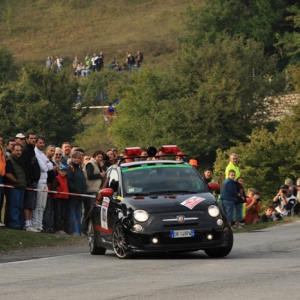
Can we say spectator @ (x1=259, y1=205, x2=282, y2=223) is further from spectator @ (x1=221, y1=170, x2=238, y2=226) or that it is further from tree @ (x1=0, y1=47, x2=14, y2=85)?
tree @ (x1=0, y1=47, x2=14, y2=85)

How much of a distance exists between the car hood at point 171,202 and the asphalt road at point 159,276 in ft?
2.59

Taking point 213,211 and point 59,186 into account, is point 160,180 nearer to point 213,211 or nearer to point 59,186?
point 213,211

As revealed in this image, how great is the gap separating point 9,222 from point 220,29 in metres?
83.9

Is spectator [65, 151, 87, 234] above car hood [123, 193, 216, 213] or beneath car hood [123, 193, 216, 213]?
beneath

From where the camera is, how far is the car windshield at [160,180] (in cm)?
1870

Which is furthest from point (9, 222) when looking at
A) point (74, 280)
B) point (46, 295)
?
point (46, 295)

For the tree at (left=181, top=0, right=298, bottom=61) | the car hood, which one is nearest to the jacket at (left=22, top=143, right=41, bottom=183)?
the car hood

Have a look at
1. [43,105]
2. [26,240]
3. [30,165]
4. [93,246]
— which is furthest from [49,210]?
[43,105]

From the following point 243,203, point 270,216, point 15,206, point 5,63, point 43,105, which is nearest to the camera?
point 15,206

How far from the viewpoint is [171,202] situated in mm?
18031

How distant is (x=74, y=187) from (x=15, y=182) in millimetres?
2150

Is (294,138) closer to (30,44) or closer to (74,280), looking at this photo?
(74,280)

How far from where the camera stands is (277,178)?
55938mm

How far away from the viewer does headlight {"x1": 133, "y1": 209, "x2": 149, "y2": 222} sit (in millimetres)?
17797
